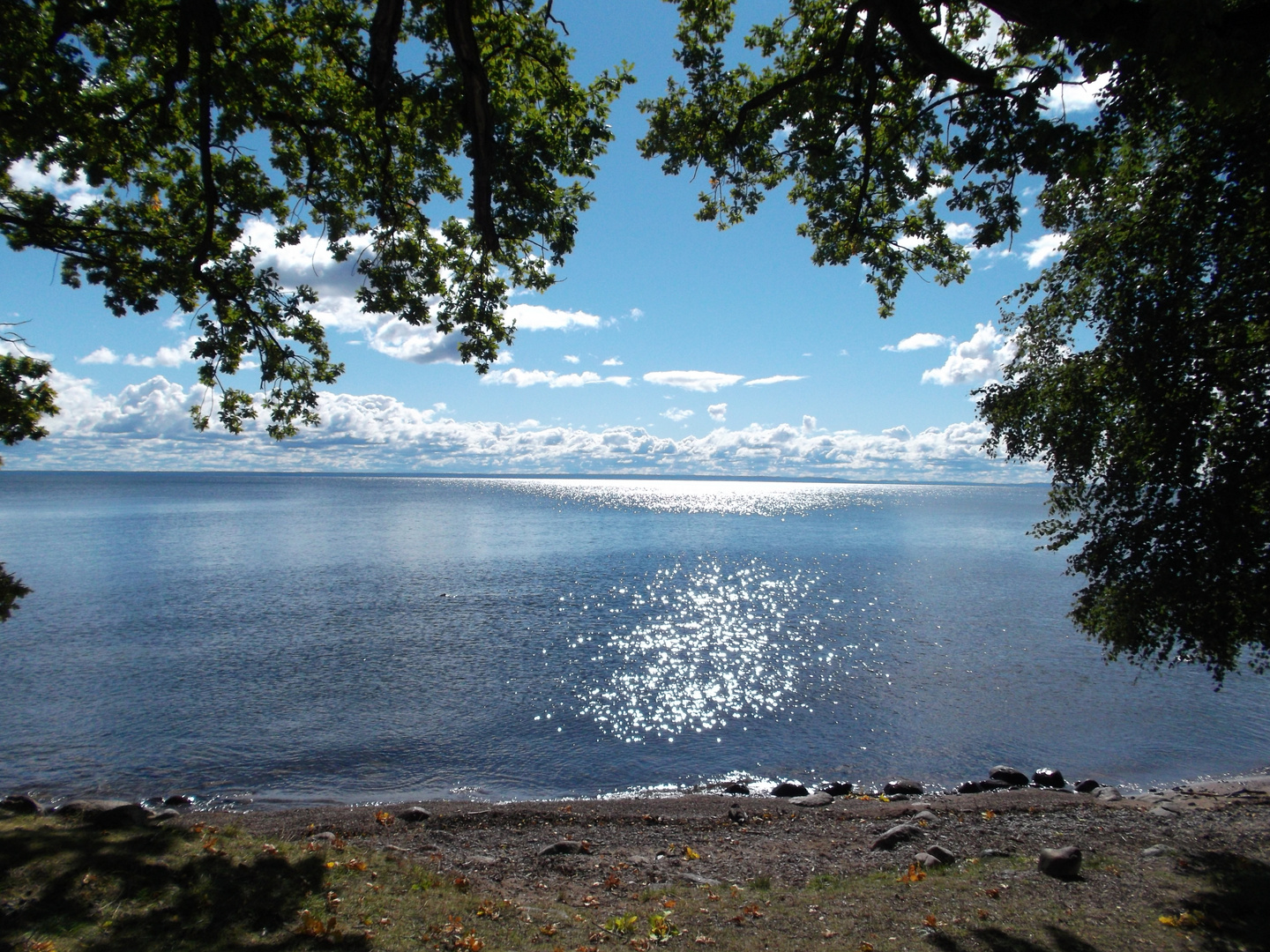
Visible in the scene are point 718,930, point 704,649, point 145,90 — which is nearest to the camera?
point 718,930

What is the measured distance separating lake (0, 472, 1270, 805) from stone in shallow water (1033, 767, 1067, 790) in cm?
143

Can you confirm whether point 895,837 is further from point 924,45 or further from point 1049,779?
point 924,45

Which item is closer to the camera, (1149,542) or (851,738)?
(1149,542)

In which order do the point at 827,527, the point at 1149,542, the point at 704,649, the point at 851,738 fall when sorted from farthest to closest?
1. the point at 827,527
2. the point at 704,649
3. the point at 851,738
4. the point at 1149,542

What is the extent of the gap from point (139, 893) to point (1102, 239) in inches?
663

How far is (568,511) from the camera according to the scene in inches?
5925

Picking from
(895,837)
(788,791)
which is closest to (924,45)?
(895,837)

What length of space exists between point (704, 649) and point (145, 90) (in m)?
28.8

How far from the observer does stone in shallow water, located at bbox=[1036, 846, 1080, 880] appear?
986cm

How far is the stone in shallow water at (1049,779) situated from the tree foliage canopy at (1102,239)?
6775mm

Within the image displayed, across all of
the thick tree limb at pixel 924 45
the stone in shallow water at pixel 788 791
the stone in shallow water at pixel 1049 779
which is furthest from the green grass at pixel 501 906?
the thick tree limb at pixel 924 45

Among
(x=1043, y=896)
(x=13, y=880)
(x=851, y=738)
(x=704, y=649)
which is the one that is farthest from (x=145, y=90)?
(x=704, y=649)

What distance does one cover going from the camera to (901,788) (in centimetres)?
1766

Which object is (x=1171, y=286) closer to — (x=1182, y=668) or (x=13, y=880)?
(x=13, y=880)
